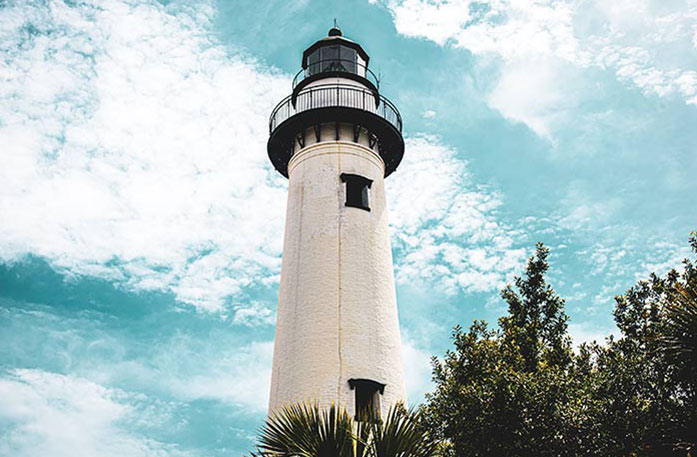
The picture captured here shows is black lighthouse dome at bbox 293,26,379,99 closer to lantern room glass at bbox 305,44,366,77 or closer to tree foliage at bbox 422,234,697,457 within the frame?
lantern room glass at bbox 305,44,366,77

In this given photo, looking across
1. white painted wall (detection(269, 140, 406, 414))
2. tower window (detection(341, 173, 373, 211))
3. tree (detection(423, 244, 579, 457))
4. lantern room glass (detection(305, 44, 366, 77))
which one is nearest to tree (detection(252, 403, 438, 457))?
tree (detection(423, 244, 579, 457))

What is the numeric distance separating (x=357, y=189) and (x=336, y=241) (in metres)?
2.18

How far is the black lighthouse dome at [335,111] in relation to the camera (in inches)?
792

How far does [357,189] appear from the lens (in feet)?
63.4

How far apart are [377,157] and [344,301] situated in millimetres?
5691

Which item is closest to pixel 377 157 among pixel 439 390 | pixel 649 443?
pixel 439 390

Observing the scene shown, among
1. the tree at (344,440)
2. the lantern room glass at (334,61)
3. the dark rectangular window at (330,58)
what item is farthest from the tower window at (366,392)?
the dark rectangular window at (330,58)

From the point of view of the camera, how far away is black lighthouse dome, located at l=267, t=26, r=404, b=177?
2011cm

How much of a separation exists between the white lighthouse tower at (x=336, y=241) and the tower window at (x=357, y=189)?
3cm

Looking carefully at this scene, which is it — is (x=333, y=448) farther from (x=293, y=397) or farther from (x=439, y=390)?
(x=293, y=397)

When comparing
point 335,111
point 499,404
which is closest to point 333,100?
point 335,111

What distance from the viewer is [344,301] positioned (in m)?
16.9

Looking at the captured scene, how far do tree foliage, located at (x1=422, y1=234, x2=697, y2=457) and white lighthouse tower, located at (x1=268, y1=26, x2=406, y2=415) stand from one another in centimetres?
214

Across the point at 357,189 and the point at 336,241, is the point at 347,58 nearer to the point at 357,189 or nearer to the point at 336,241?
the point at 357,189
